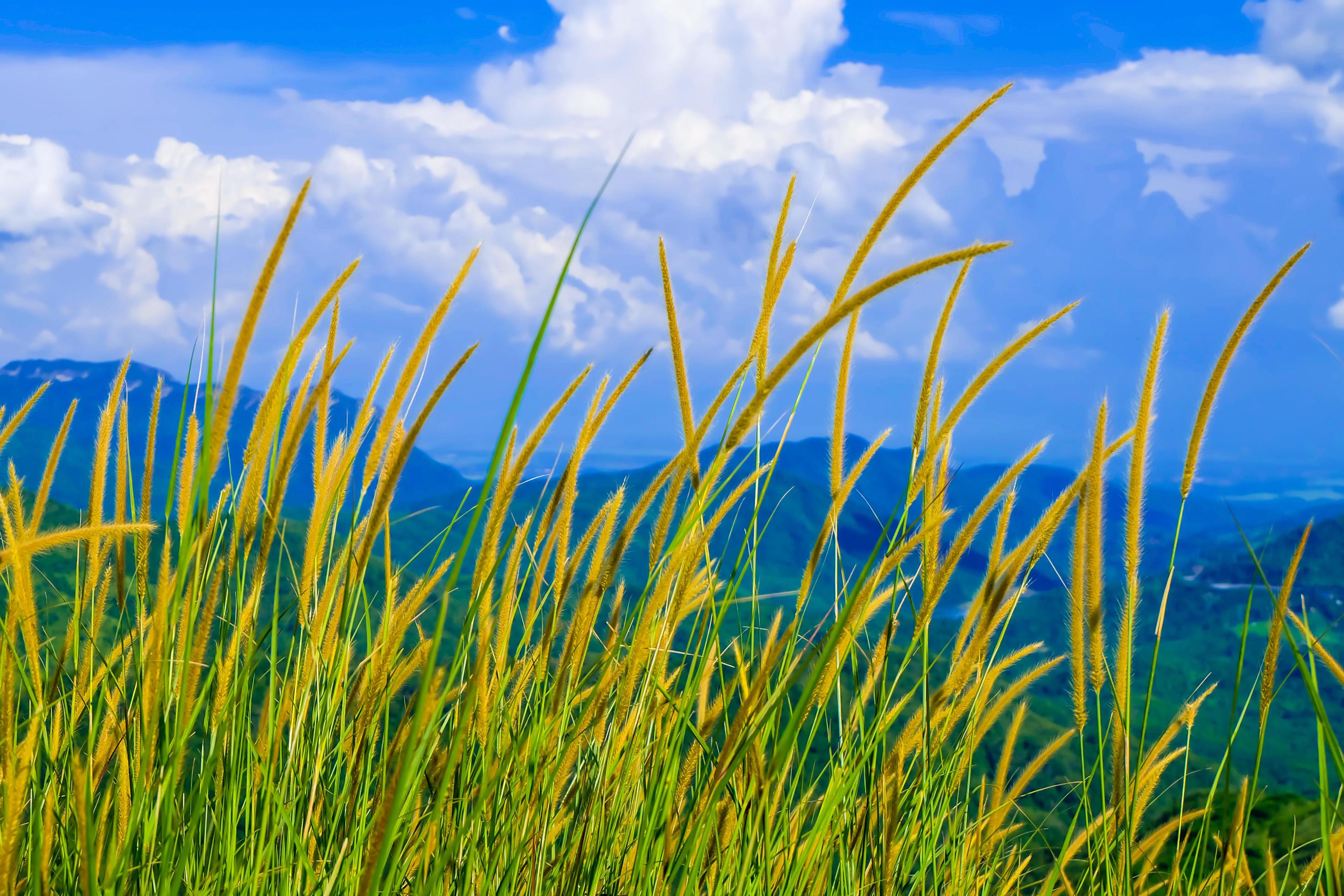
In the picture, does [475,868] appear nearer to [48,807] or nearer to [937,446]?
[48,807]

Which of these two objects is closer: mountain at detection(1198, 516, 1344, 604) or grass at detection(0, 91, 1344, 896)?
grass at detection(0, 91, 1344, 896)

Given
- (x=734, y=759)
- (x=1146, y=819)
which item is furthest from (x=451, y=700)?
(x=1146, y=819)

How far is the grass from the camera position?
1235mm

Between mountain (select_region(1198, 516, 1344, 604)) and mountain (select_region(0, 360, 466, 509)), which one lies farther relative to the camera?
mountain (select_region(1198, 516, 1344, 604))

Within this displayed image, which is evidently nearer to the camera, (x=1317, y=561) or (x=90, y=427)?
(x=90, y=427)

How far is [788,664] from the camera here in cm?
149

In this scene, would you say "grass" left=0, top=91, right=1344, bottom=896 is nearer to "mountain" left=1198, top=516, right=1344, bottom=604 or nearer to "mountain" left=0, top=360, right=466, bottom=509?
"mountain" left=0, top=360, right=466, bottom=509

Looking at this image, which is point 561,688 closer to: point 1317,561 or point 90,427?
point 90,427

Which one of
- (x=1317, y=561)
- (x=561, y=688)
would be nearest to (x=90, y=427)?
(x=561, y=688)

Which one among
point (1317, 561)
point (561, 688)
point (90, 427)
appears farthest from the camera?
point (1317, 561)

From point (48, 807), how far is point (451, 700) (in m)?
1.16

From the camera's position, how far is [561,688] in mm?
1478

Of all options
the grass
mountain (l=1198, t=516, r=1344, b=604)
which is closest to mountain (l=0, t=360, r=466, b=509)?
the grass

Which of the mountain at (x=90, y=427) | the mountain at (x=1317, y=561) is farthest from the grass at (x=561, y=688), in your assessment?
the mountain at (x=1317, y=561)
